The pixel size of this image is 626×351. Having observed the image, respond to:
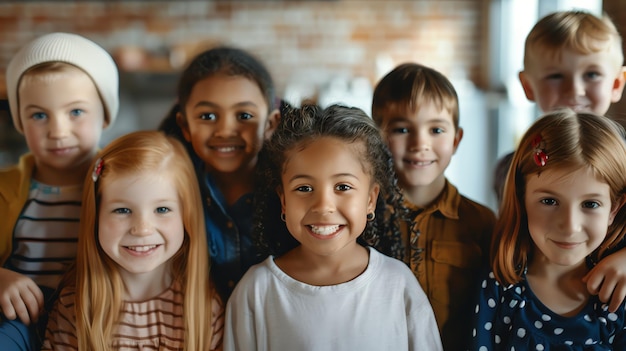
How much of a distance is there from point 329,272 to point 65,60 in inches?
35.5

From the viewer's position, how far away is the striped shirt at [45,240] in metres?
1.53

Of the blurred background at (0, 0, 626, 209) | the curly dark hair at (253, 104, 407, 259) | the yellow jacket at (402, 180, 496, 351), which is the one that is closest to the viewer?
the curly dark hair at (253, 104, 407, 259)

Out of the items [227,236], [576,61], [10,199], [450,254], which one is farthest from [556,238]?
[10,199]

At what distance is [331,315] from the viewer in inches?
52.2

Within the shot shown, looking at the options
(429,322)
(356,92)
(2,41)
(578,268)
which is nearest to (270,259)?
(429,322)

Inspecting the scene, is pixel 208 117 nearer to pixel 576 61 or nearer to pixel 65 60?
pixel 65 60

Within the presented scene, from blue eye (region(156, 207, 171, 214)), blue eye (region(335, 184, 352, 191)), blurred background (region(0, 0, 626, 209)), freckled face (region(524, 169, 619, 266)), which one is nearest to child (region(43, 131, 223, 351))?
blue eye (region(156, 207, 171, 214))

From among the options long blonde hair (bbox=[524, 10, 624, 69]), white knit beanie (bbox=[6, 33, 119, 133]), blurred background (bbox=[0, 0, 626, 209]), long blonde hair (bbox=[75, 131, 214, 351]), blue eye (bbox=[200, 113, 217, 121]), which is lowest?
long blonde hair (bbox=[75, 131, 214, 351])

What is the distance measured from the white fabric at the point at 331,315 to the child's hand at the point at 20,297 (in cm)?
46

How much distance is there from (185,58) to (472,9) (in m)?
2.40

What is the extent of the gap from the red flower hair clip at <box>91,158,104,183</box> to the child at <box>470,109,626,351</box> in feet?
3.12

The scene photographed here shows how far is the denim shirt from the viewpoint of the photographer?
5.09ft

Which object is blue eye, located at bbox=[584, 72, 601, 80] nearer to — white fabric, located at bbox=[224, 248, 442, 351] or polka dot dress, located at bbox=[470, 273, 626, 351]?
polka dot dress, located at bbox=[470, 273, 626, 351]

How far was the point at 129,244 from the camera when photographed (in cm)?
138
